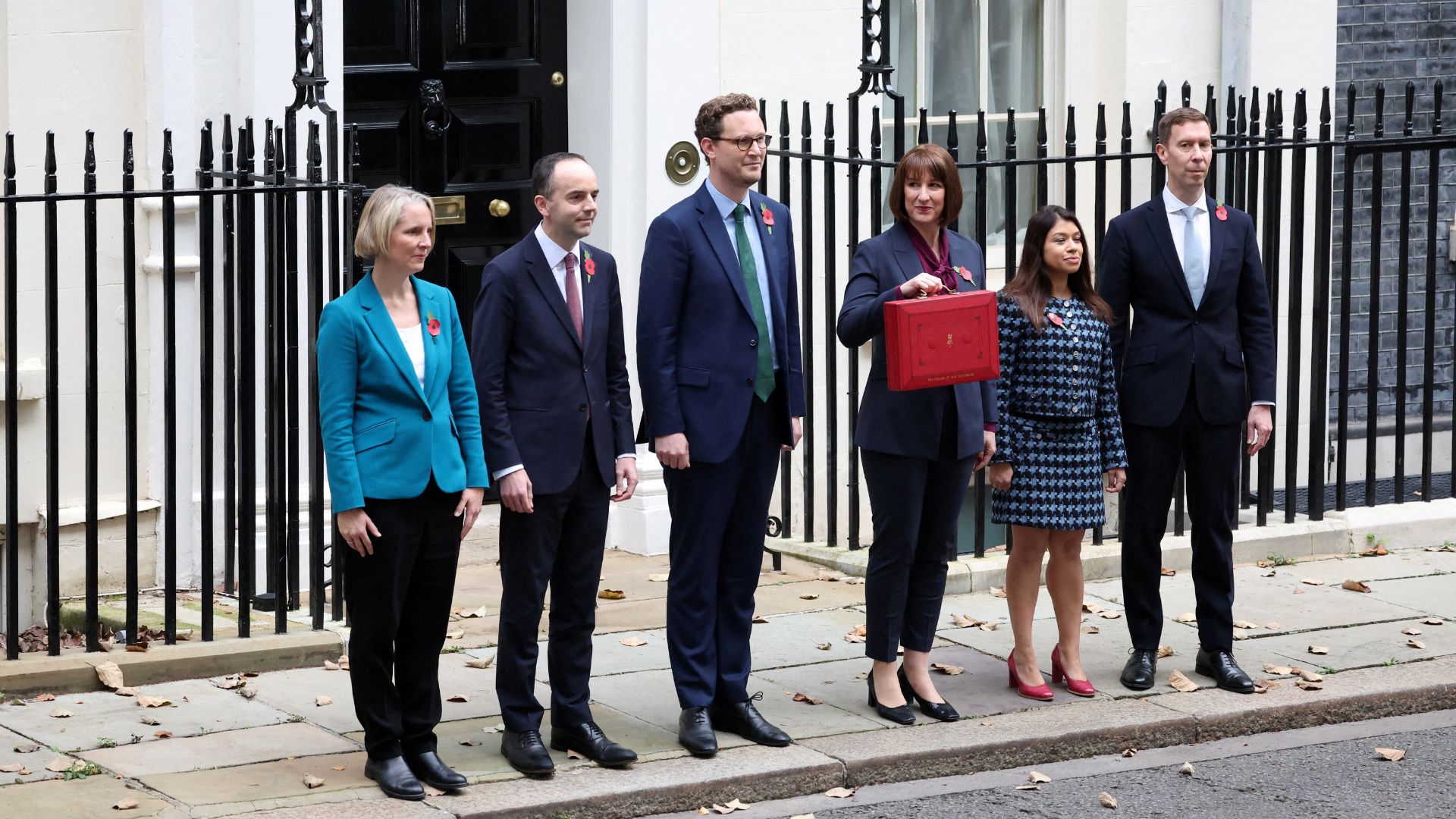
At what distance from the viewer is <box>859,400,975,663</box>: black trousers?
6.33 m

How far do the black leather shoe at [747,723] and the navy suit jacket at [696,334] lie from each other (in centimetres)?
82

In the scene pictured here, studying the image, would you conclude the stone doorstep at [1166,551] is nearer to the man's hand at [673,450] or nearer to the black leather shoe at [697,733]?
the black leather shoe at [697,733]

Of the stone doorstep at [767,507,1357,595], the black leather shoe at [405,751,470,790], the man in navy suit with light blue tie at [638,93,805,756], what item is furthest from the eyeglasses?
the stone doorstep at [767,507,1357,595]

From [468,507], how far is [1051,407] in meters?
2.05

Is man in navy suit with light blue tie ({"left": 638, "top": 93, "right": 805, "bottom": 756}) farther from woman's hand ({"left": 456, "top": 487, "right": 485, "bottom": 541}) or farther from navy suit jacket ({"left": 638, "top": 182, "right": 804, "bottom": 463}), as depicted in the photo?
woman's hand ({"left": 456, "top": 487, "right": 485, "bottom": 541})

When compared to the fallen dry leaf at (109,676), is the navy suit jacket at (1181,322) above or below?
above

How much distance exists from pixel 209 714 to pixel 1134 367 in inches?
130

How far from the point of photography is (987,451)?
6.48 m

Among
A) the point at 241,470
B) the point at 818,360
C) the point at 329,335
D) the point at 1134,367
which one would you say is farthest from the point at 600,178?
the point at 329,335

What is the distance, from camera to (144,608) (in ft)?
25.6

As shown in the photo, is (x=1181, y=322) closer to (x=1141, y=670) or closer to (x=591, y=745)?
(x=1141, y=670)

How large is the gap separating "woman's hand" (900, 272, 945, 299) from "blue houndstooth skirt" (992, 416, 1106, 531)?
0.72m

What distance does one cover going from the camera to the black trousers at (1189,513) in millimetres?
6840

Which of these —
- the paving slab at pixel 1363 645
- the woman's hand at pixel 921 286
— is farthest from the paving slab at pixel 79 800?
the paving slab at pixel 1363 645
